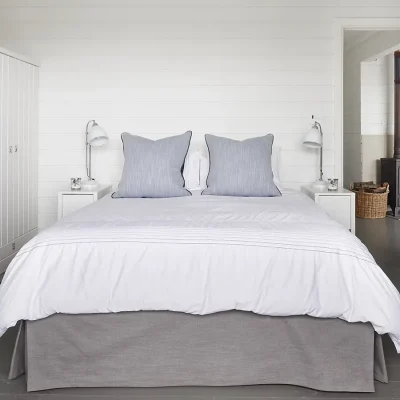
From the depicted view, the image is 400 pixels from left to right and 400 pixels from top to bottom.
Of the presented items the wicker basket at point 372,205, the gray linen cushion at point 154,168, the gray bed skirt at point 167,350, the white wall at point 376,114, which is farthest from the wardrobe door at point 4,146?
the white wall at point 376,114

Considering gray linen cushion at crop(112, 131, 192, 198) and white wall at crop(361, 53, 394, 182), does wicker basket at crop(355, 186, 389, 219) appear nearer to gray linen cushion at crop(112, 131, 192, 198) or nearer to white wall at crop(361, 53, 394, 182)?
white wall at crop(361, 53, 394, 182)

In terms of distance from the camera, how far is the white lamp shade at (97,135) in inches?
183

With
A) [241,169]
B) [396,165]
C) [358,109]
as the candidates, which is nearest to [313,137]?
[241,169]

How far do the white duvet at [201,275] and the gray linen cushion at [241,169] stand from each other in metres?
1.61

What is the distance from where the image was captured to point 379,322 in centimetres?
215

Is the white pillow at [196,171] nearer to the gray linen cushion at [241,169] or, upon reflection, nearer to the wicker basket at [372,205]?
the gray linen cushion at [241,169]

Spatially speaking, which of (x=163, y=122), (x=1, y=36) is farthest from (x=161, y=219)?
(x=1, y=36)

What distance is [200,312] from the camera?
7.30ft

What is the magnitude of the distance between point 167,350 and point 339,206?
8.46 feet

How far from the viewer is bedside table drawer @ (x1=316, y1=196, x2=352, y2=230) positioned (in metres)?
4.39

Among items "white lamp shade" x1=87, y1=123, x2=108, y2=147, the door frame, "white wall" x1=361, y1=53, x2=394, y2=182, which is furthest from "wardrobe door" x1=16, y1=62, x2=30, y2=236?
"white wall" x1=361, y1=53, x2=394, y2=182

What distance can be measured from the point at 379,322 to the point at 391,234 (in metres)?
4.11

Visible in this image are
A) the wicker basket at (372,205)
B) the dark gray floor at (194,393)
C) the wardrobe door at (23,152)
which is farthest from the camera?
the wicker basket at (372,205)

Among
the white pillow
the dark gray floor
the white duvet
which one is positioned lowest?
the dark gray floor
